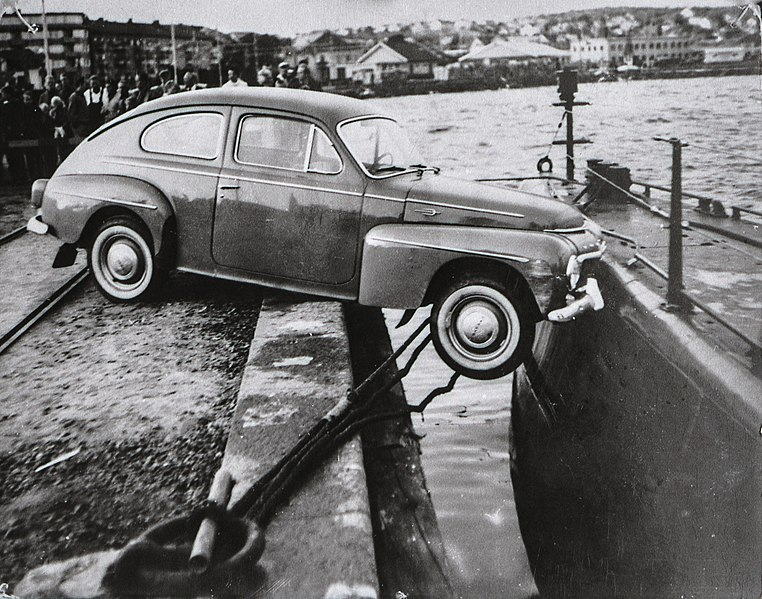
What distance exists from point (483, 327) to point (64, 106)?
73.6 inches

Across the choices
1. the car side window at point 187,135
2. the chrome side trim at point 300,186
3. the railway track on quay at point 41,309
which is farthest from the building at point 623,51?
the railway track on quay at point 41,309

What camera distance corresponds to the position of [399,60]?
2.57m

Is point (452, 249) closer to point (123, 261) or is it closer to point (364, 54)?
point (364, 54)

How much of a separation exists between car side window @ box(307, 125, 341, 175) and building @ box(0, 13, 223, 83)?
0.49m

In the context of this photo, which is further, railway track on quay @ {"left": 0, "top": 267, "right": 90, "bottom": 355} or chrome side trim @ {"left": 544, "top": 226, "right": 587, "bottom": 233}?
railway track on quay @ {"left": 0, "top": 267, "right": 90, "bottom": 355}

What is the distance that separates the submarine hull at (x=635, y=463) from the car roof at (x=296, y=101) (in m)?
1.16

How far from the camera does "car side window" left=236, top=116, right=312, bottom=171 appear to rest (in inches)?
113

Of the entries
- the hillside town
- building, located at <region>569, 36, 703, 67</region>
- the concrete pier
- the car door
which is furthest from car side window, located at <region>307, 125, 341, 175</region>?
building, located at <region>569, 36, 703, 67</region>

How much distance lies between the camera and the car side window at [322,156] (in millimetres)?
2803

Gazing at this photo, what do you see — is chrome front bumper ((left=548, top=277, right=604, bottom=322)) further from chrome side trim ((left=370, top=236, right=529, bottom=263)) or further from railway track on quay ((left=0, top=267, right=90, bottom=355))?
railway track on quay ((left=0, top=267, right=90, bottom=355))

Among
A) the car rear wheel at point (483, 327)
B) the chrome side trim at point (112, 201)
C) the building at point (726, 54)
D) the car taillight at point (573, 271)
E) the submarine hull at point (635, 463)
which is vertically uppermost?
the building at point (726, 54)

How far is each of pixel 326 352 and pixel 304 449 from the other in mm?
634

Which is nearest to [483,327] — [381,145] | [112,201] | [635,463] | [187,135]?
[635,463]

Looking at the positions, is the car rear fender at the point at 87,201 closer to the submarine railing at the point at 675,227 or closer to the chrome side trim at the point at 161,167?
the chrome side trim at the point at 161,167
